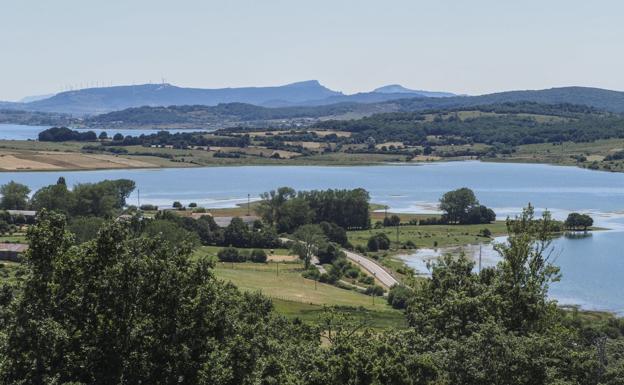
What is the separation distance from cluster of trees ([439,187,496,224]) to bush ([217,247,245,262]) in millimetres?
25221

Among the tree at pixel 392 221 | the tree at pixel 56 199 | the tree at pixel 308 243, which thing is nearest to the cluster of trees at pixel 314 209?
the tree at pixel 392 221

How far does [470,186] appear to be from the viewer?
104 meters

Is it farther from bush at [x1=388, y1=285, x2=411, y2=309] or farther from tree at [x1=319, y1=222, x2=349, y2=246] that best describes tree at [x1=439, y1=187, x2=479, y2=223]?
bush at [x1=388, y1=285, x2=411, y2=309]

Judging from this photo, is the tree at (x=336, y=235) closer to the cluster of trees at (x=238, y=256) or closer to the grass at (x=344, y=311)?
the cluster of trees at (x=238, y=256)

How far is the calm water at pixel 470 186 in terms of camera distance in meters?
53.6

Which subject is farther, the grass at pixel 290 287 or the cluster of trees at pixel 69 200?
the cluster of trees at pixel 69 200

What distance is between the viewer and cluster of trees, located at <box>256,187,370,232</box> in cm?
6962

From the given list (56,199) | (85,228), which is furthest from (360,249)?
(56,199)

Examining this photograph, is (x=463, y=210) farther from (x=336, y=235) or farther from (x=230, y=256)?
(x=230, y=256)

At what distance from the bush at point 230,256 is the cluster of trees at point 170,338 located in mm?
38955

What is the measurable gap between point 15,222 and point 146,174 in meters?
→ 53.3

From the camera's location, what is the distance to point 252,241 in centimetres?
6094

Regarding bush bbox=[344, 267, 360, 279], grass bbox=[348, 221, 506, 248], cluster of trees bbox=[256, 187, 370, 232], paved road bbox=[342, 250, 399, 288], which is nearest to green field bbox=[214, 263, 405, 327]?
bush bbox=[344, 267, 360, 279]

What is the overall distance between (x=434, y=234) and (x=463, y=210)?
8.35m
